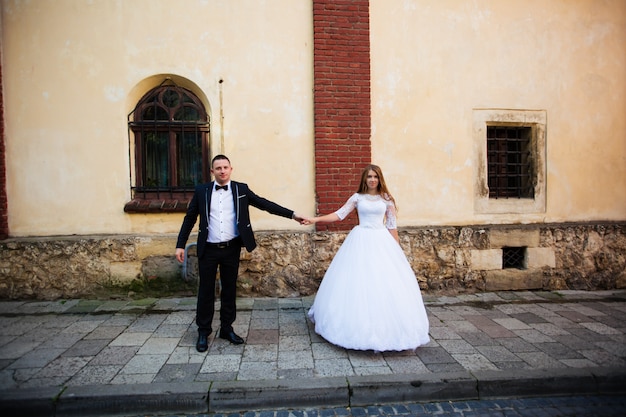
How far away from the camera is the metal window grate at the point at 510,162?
6.10 meters

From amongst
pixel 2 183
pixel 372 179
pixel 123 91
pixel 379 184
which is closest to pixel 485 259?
pixel 379 184

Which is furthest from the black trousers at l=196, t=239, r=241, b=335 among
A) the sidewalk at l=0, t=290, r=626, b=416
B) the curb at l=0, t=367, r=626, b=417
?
the curb at l=0, t=367, r=626, b=417

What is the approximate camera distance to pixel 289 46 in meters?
5.46

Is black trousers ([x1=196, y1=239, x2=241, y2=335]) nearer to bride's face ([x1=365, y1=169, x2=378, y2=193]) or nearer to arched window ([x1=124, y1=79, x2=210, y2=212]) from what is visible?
bride's face ([x1=365, y1=169, x2=378, y2=193])

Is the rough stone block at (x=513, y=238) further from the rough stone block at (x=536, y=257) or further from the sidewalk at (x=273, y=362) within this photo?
the sidewalk at (x=273, y=362)

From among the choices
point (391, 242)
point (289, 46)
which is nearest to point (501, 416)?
point (391, 242)

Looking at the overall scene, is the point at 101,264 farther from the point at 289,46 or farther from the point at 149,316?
the point at 289,46

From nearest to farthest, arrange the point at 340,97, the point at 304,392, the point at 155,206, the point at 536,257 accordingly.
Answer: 1. the point at 304,392
2. the point at 155,206
3. the point at 340,97
4. the point at 536,257

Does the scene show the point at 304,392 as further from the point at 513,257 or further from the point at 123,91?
the point at 123,91

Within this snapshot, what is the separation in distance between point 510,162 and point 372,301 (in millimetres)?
4255

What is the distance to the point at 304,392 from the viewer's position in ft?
9.92

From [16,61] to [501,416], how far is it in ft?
24.3

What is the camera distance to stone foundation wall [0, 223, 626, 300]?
5254 millimetres

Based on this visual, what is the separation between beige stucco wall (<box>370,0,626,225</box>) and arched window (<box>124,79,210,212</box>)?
281cm
